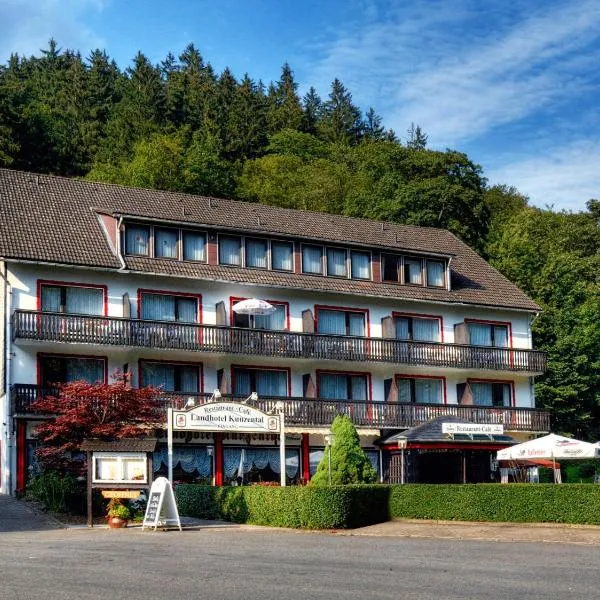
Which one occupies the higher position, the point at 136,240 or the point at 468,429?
the point at 136,240

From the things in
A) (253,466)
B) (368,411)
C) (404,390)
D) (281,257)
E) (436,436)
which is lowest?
(253,466)

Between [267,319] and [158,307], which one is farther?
[267,319]

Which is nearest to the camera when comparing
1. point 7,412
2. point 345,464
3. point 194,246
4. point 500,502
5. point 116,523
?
point 500,502

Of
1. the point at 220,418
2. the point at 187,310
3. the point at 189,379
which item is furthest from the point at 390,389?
the point at 220,418

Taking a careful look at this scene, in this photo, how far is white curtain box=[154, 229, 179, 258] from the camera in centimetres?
4550

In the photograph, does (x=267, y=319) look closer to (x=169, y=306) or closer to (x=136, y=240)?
(x=169, y=306)

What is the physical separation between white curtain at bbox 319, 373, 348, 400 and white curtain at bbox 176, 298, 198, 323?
6.15 meters

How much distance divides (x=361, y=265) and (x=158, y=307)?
9.94 metres

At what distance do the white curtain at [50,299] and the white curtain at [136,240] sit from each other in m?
3.45

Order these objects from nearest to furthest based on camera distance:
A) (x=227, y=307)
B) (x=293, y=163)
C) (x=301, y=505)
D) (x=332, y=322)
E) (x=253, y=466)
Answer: (x=301, y=505)
(x=253, y=466)
(x=227, y=307)
(x=332, y=322)
(x=293, y=163)

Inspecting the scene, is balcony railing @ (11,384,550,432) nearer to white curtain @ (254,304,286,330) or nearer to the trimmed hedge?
white curtain @ (254,304,286,330)

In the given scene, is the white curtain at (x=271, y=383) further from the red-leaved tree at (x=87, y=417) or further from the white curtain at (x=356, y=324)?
the red-leaved tree at (x=87, y=417)

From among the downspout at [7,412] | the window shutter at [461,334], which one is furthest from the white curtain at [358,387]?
the downspout at [7,412]

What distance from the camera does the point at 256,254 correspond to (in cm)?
4797
